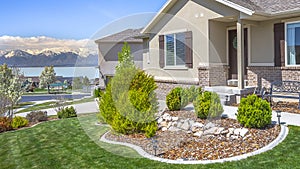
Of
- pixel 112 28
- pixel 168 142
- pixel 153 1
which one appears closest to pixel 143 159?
pixel 168 142

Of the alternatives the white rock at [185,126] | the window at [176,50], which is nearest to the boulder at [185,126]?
the white rock at [185,126]

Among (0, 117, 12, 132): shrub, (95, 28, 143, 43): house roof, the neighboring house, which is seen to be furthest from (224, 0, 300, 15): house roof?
the neighboring house

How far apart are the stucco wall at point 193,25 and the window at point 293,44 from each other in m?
2.22

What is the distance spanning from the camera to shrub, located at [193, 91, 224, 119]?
26.3 feet

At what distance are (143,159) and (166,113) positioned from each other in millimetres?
3687

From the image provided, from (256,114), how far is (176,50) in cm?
766

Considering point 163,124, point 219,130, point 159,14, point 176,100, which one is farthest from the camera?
point 159,14

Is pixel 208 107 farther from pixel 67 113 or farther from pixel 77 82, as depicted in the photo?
pixel 67 113

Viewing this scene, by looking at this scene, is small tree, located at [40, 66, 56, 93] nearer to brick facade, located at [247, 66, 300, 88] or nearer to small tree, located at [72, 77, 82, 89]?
small tree, located at [72, 77, 82, 89]

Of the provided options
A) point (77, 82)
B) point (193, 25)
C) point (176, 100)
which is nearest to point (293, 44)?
point (193, 25)

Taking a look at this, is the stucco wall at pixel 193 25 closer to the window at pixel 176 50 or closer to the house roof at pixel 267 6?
the window at pixel 176 50

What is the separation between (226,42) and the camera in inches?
506

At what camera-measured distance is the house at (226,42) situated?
10.6 metres

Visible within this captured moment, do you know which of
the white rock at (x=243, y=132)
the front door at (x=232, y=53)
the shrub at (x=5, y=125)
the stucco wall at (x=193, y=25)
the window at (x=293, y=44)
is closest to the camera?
the white rock at (x=243, y=132)
